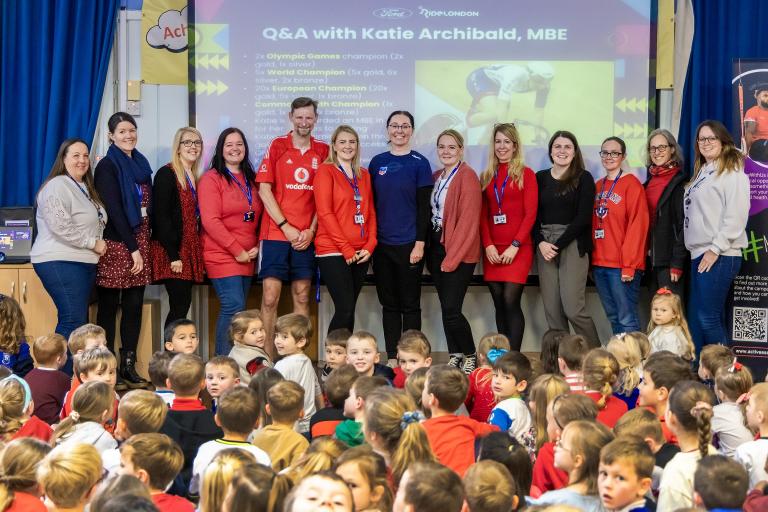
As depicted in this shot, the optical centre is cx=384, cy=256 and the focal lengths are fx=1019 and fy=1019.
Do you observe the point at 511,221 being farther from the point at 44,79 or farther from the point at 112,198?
the point at 44,79

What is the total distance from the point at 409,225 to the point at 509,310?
0.84 meters

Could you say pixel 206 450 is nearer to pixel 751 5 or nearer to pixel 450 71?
pixel 450 71

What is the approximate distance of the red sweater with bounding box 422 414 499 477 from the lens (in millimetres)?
3330

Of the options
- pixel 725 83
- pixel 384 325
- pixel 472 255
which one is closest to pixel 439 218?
pixel 472 255

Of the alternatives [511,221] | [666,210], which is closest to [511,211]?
[511,221]

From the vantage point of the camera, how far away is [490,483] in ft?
8.24

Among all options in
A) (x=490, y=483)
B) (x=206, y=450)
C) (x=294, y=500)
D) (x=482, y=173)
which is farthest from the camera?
(x=482, y=173)

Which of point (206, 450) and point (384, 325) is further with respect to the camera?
point (384, 325)

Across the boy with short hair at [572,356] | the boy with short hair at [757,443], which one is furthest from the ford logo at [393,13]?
the boy with short hair at [757,443]

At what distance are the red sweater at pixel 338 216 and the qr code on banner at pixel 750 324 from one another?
7.52 feet

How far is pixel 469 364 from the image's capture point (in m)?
6.19

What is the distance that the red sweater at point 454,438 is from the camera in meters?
3.33

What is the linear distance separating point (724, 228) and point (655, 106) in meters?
1.10

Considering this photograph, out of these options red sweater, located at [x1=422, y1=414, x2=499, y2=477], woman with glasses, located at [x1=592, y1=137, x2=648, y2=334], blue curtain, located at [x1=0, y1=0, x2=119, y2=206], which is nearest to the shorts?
blue curtain, located at [x1=0, y1=0, x2=119, y2=206]
